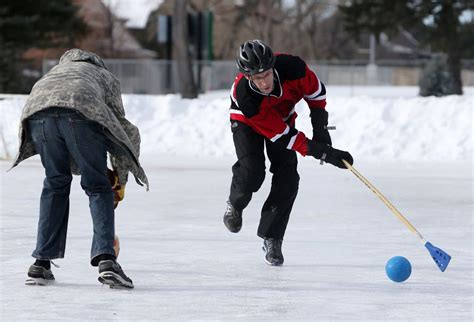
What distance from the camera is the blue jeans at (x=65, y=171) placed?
5.05m

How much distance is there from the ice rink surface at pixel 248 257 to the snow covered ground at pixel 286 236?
0.5 inches

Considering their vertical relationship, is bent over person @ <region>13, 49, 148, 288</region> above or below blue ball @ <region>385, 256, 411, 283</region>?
above

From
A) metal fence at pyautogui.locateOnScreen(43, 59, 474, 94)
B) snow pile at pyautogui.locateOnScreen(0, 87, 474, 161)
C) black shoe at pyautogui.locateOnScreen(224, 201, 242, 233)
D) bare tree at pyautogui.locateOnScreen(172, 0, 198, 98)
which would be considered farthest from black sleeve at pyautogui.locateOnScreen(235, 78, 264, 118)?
metal fence at pyautogui.locateOnScreen(43, 59, 474, 94)

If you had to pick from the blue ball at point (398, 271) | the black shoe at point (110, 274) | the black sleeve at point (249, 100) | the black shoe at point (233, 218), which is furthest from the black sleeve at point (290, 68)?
the black shoe at point (110, 274)

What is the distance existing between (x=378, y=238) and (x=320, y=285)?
1898mm

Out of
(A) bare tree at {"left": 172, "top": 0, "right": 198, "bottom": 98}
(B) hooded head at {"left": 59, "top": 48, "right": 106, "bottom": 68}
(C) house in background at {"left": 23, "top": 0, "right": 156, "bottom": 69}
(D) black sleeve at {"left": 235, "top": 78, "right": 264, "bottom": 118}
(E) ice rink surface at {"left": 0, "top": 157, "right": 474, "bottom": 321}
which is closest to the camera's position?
(E) ice rink surface at {"left": 0, "top": 157, "right": 474, "bottom": 321}

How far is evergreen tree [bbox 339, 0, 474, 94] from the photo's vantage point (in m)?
27.0

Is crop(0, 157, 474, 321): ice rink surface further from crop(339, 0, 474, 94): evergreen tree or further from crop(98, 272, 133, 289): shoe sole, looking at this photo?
crop(339, 0, 474, 94): evergreen tree

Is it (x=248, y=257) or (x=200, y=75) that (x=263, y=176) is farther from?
(x=200, y=75)

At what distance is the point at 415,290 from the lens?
552 centimetres

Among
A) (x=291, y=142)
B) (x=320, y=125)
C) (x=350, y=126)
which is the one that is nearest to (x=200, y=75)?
(x=350, y=126)

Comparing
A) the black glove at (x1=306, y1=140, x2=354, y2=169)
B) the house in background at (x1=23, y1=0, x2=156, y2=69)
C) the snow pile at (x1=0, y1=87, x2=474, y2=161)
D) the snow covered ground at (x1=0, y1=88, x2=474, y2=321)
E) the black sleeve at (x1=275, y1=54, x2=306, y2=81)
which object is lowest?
the house in background at (x1=23, y1=0, x2=156, y2=69)

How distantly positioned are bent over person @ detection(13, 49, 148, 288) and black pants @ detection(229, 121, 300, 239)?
2.99 feet

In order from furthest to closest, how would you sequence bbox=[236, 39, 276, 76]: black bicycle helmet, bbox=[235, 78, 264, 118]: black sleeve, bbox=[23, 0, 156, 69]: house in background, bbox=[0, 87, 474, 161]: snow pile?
bbox=[23, 0, 156, 69]: house in background < bbox=[0, 87, 474, 161]: snow pile < bbox=[235, 78, 264, 118]: black sleeve < bbox=[236, 39, 276, 76]: black bicycle helmet
